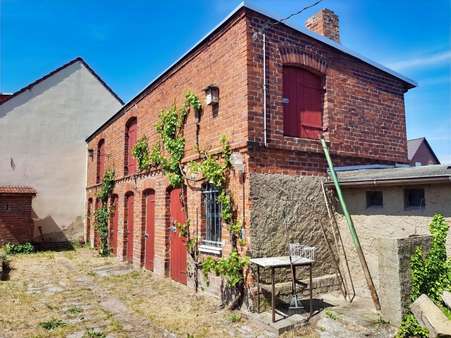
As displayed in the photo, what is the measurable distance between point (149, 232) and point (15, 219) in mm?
8020

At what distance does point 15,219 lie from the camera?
15.4 metres

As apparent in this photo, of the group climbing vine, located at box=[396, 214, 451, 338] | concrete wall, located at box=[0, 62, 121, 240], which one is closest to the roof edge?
concrete wall, located at box=[0, 62, 121, 240]

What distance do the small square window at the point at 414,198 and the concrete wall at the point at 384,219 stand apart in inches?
2.7

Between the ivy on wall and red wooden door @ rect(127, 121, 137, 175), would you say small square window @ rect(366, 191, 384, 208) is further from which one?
red wooden door @ rect(127, 121, 137, 175)

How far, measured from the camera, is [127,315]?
668 centimetres

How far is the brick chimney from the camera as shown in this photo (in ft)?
30.3

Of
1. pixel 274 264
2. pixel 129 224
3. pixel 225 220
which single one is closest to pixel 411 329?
pixel 274 264

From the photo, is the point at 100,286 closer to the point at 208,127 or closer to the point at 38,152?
the point at 208,127

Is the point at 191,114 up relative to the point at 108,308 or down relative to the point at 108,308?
up

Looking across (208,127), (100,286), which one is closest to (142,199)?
(100,286)

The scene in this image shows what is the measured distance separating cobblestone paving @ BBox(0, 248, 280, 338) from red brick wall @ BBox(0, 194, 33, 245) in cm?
475

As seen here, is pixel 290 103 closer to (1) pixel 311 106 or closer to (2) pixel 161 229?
(1) pixel 311 106

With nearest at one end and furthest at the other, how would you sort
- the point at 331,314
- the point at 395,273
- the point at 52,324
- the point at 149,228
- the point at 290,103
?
the point at 395,273 < the point at 331,314 < the point at 52,324 < the point at 290,103 < the point at 149,228

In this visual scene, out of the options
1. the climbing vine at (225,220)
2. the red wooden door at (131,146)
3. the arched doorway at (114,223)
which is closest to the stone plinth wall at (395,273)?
the climbing vine at (225,220)
